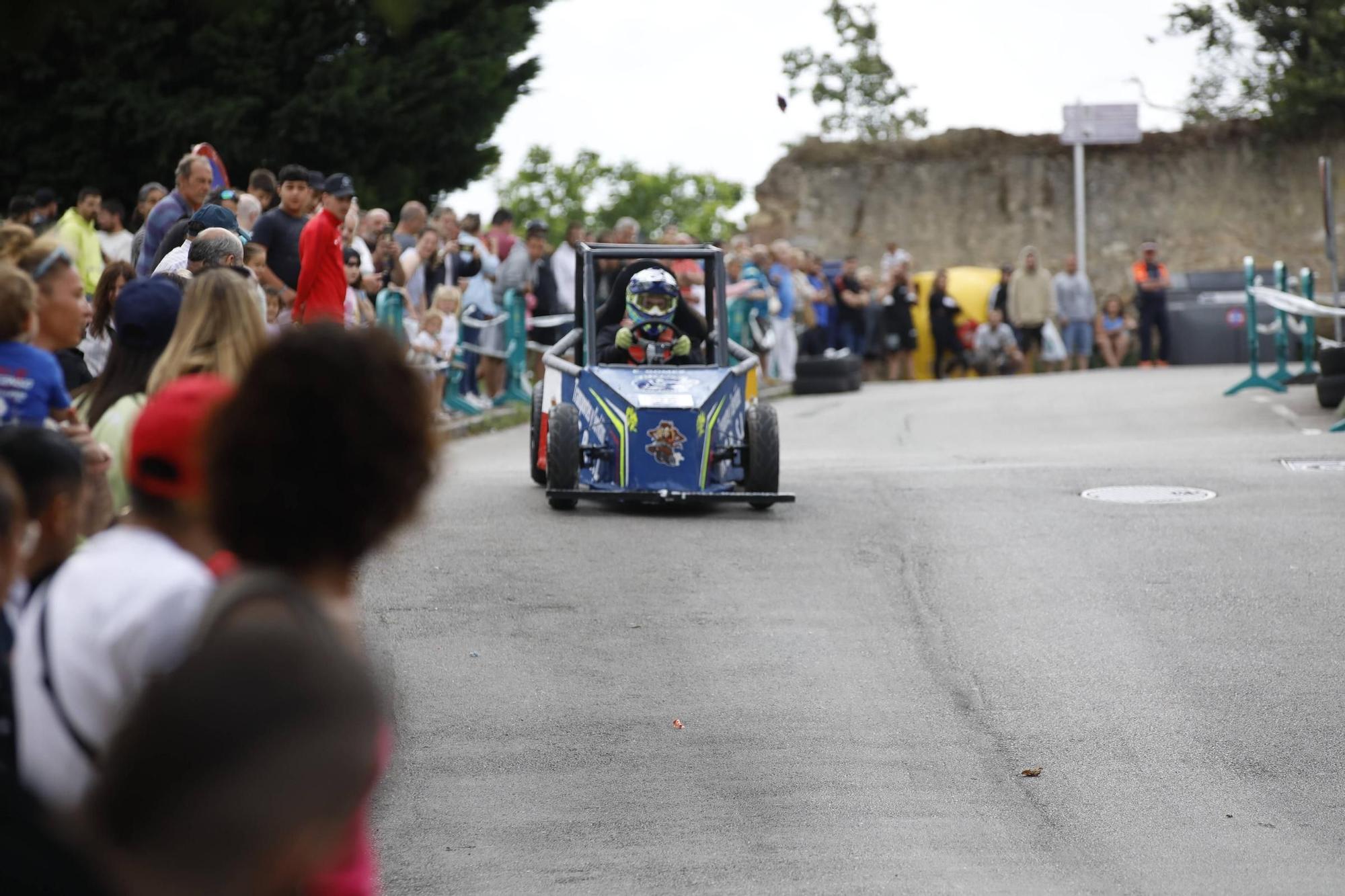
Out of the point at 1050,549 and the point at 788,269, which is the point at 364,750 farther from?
the point at 788,269

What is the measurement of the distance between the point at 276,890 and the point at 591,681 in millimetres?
6183

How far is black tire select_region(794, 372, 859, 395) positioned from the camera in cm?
2600

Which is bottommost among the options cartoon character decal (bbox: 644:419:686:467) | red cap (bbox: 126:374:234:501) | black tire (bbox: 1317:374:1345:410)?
black tire (bbox: 1317:374:1345:410)

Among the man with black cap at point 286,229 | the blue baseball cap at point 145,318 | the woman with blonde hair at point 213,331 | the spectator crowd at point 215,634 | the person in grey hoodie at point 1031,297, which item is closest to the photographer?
the spectator crowd at point 215,634

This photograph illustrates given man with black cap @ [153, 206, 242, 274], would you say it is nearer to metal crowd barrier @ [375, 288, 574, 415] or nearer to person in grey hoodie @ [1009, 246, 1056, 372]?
metal crowd barrier @ [375, 288, 574, 415]

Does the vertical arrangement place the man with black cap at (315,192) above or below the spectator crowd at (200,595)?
above

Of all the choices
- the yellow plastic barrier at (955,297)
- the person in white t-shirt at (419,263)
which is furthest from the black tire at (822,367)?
the person in white t-shirt at (419,263)

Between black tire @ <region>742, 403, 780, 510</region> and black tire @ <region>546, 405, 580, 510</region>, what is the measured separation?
112 centimetres

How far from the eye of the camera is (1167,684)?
26.9 feet

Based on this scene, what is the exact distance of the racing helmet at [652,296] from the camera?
44.8 feet

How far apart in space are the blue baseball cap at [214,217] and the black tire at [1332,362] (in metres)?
12.1

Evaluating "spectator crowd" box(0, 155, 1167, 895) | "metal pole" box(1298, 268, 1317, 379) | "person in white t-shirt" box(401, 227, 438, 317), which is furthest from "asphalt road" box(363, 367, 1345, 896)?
"metal pole" box(1298, 268, 1317, 379)

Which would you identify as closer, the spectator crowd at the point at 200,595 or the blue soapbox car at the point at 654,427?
the spectator crowd at the point at 200,595

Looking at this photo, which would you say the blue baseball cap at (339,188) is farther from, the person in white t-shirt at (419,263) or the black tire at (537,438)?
the person in white t-shirt at (419,263)
